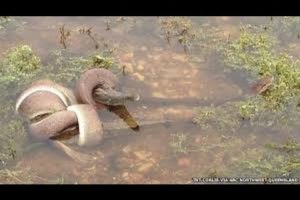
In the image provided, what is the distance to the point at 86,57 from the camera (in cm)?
922

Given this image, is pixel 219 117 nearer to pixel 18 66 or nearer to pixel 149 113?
pixel 149 113

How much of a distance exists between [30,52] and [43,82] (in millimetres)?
984

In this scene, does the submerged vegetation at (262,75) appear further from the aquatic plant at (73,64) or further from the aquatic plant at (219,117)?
the aquatic plant at (73,64)

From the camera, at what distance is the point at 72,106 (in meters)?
8.01

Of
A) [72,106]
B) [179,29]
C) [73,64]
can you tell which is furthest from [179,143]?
[179,29]

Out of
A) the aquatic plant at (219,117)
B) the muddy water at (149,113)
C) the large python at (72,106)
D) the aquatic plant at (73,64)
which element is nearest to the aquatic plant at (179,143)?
the muddy water at (149,113)

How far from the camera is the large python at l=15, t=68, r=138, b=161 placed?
25.0 ft

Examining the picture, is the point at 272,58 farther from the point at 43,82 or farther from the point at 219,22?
the point at 43,82

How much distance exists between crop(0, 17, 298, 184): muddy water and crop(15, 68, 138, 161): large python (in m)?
0.15

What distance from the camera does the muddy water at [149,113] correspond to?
290 inches

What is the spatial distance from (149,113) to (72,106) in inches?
45.5

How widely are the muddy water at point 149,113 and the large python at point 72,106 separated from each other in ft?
0.48

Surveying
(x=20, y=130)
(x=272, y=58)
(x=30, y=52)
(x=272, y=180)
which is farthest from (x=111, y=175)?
(x=272, y=58)

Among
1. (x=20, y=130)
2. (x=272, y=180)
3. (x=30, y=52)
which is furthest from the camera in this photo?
(x=30, y=52)
